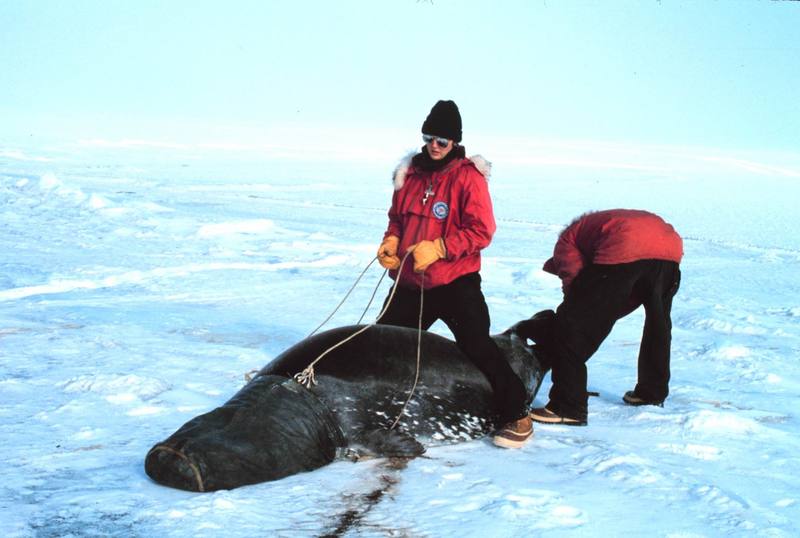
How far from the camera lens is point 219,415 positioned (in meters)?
3.41

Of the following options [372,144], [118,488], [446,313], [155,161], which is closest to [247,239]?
[446,313]

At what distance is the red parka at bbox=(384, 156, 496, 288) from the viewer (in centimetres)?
394

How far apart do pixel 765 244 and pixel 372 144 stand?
26987 millimetres

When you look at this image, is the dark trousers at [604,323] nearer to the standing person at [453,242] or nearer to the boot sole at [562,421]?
the boot sole at [562,421]

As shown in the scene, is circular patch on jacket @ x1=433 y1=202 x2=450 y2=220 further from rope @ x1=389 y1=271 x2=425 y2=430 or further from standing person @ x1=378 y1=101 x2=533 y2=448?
rope @ x1=389 y1=271 x2=425 y2=430

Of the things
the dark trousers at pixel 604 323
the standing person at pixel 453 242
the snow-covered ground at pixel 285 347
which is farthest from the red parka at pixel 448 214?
the snow-covered ground at pixel 285 347

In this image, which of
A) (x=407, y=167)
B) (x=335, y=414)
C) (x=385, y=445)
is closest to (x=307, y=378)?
(x=335, y=414)

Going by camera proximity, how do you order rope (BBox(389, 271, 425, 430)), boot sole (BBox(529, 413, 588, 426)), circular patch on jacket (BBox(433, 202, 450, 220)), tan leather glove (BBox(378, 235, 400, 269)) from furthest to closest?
boot sole (BBox(529, 413, 588, 426)), tan leather glove (BBox(378, 235, 400, 269)), circular patch on jacket (BBox(433, 202, 450, 220)), rope (BBox(389, 271, 425, 430))

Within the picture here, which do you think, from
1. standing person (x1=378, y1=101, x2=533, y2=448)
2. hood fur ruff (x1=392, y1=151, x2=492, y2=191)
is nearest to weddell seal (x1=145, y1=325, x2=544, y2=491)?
standing person (x1=378, y1=101, x2=533, y2=448)

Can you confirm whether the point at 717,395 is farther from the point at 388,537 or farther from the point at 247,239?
the point at 247,239

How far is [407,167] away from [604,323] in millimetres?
1301

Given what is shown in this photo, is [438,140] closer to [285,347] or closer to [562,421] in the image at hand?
[562,421]

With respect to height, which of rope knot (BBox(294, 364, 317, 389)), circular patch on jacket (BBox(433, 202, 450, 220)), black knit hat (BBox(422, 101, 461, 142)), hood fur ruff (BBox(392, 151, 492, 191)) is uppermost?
black knit hat (BBox(422, 101, 461, 142))

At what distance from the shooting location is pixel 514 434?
3852 mm
